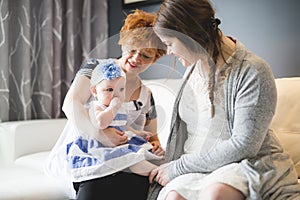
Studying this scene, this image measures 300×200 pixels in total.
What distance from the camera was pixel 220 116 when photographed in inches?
52.5

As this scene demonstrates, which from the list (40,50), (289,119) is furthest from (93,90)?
(40,50)

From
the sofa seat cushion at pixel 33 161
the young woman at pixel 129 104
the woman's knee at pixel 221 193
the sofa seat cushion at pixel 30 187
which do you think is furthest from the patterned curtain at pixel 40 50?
the woman's knee at pixel 221 193

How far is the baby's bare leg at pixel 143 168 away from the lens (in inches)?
56.0

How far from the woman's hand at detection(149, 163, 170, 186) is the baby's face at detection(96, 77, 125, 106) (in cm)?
29

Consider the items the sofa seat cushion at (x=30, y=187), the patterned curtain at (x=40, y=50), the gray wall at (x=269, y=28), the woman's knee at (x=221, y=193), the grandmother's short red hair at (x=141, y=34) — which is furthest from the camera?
the patterned curtain at (x=40, y=50)

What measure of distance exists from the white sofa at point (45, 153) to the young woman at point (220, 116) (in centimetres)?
9

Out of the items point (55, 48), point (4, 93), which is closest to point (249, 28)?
point (55, 48)

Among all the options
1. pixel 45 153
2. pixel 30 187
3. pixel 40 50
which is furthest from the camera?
pixel 40 50

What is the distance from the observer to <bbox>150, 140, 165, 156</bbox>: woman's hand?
4.74 feet

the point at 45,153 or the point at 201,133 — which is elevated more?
the point at 201,133

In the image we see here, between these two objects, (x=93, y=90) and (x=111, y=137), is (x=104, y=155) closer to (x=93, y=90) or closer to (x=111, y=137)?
(x=111, y=137)

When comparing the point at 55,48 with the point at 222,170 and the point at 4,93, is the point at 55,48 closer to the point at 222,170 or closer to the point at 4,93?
the point at 4,93

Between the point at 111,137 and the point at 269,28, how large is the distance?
103 centimetres

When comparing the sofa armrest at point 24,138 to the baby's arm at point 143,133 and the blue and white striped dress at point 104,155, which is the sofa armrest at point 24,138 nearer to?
the blue and white striped dress at point 104,155
